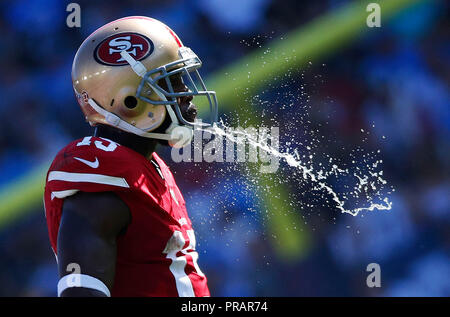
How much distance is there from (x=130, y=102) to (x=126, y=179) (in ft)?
0.93

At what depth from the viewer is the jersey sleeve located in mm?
1541

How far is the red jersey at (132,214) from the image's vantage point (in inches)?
61.4

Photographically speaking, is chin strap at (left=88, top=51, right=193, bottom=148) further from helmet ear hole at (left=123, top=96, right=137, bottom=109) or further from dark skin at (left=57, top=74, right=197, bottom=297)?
dark skin at (left=57, top=74, right=197, bottom=297)

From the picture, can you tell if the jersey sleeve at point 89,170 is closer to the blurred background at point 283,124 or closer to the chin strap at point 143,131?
the chin strap at point 143,131

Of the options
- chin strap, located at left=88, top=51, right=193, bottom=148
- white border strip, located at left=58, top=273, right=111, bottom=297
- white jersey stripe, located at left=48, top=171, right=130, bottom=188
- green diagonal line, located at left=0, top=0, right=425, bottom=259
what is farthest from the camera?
green diagonal line, located at left=0, top=0, right=425, bottom=259

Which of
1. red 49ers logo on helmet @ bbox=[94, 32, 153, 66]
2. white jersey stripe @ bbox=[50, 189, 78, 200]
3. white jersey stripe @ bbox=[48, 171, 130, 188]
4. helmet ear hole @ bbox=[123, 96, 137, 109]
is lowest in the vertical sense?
white jersey stripe @ bbox=[50, 189, 78, 200]

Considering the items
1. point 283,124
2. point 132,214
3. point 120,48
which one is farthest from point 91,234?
point 283,124

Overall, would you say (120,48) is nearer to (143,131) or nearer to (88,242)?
(143,131)

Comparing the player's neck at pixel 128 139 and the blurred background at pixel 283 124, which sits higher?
the blurred background at pixel 283 124

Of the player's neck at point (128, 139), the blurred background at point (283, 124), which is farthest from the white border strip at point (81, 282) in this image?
the blurred background at point (283, 124)

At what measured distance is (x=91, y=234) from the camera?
4.81 feet

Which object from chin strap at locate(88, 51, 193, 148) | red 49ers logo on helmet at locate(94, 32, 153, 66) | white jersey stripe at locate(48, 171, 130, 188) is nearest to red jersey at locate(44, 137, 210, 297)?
white jersey stripe at locate(48, 171, 130, 188)
